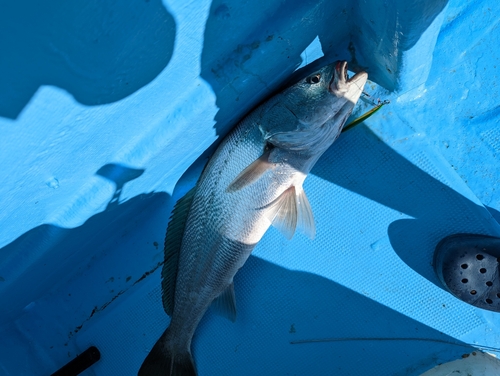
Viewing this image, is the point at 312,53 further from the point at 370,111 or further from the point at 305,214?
the point at 305,214

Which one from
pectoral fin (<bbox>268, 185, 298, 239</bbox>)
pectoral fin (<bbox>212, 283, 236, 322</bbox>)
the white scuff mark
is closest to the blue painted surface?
the white scuff mark

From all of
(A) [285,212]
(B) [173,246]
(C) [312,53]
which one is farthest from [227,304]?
(C) [312,53]

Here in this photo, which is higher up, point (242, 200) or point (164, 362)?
point (242, 200)

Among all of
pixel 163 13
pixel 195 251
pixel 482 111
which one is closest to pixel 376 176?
pixel 482 111

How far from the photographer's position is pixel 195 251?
7.30 feet

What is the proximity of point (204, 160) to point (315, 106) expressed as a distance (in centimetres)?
77

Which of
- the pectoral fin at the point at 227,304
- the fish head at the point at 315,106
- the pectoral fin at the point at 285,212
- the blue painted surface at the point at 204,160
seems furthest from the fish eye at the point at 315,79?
the pectoral fin at the point at 227,304

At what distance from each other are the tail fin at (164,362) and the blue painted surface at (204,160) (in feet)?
0.48

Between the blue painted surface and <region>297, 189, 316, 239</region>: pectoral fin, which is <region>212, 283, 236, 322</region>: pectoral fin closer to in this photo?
the blue painted surface

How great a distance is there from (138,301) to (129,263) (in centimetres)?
26

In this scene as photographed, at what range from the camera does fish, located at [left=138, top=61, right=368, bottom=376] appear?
2.00 m

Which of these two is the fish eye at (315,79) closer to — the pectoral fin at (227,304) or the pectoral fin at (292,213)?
the pectoral fin at (292,213)

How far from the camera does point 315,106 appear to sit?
77.5 inches

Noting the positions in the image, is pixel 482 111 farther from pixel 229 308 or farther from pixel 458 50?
pixel 229 308
